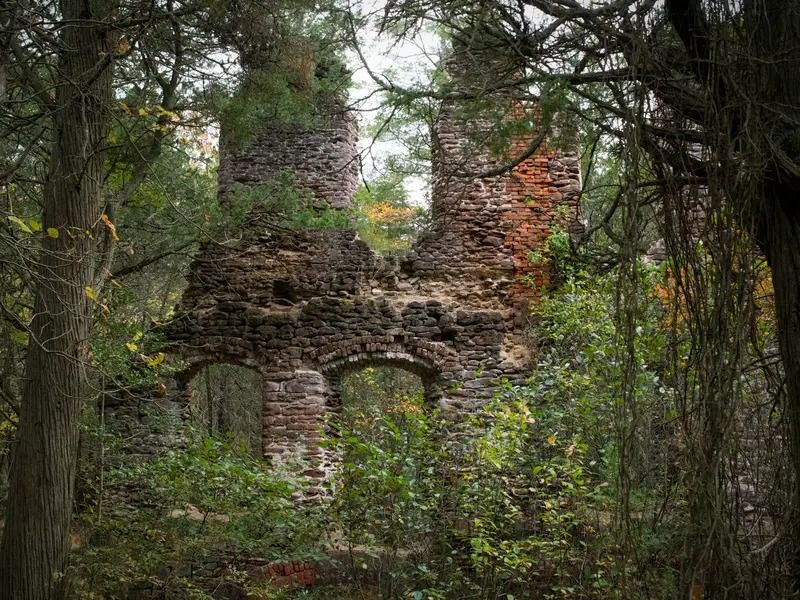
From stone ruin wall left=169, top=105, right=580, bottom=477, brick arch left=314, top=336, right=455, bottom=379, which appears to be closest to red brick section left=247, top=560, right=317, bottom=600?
stone ruin wall left=169, top=105, right=580, bottom=477

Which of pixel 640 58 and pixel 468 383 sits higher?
pixel 640 58

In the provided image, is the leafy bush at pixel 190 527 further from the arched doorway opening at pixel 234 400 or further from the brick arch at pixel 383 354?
the arched doorway opening at pixel 234 400

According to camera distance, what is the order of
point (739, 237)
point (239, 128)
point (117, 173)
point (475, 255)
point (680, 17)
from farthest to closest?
point (475, 255) < point (117, 173) < point (239, 128) < point (680, 17) < point (739, 237)

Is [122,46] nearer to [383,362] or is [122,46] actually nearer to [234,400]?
[383,362]

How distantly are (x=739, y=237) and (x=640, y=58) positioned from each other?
2.96 ft

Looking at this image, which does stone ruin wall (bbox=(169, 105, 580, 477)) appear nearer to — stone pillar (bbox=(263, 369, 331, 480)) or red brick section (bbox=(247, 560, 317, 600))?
stone pillar (bbox=(263, 369, 331, 480))

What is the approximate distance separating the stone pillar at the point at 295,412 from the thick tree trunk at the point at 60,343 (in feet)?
13.0

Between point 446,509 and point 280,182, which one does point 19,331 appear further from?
point 446,509

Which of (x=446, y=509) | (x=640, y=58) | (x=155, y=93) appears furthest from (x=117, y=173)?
(x=640, y=58)

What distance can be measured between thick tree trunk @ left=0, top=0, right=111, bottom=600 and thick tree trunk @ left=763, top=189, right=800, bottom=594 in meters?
4.24

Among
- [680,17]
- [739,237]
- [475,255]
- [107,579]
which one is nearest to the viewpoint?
[739,237]

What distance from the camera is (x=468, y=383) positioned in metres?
9.75

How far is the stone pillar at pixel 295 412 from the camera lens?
9703 mm

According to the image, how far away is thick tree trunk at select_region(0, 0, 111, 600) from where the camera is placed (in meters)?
5.63
